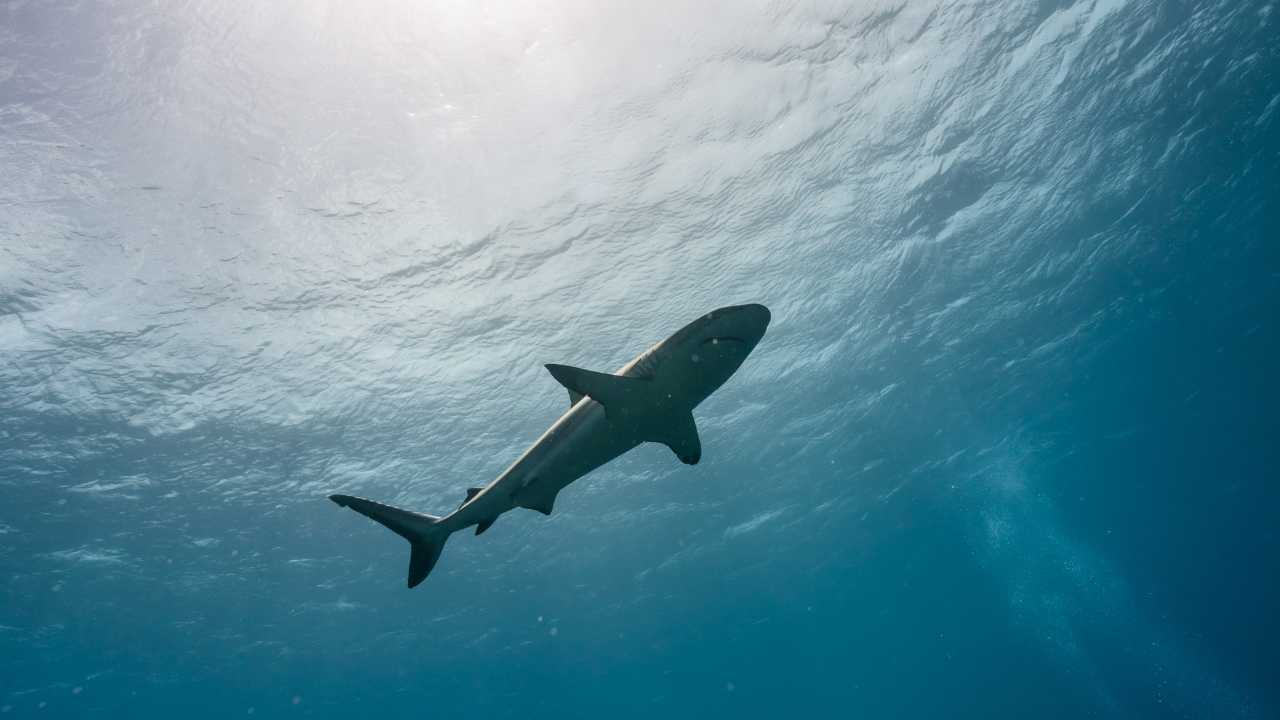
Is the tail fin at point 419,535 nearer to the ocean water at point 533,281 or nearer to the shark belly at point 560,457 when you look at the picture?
the shark belly at point 560,457

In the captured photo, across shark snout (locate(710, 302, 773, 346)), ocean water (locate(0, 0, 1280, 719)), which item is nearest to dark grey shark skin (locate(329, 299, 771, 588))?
shark snout (locate(710, 302, 773, 346))

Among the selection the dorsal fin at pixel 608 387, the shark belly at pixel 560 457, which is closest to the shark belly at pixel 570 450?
the shark belly at pixel 560 457

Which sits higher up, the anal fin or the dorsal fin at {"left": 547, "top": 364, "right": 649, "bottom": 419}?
the dorsal fin at {"left": 547, "top": 364, "right": 649, "bottom": 419}

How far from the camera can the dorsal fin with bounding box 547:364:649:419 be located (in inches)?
197

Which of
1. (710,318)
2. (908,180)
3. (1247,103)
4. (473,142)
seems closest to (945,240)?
(908,180)

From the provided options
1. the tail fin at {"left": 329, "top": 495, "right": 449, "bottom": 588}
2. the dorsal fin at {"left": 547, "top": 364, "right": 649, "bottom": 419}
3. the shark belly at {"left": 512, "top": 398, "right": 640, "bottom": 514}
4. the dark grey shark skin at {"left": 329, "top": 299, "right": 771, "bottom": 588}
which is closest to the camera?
the dark grey shark skin at {"left": 329, "top": 299, "right": 771, "bottom": 588}

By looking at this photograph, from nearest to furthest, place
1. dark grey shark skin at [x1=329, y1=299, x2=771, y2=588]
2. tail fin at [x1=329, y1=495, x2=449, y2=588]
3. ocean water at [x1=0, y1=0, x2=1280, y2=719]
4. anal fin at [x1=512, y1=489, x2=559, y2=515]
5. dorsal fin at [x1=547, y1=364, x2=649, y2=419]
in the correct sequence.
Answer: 1. dark grey shark skin at [x1=329, y1=299, x2=771, y2=588]
2. dorsal fin at [x1=547, y1=364, x2=649, y2=419]
3. anal fin at [x1=512, y1=489, x2=559, y2=515]
4. tail fin at [x1=329, y1=495, x2=449, y2=588]
5. ocean water at [x1=0, y1=0, x2=1280, y2=719]

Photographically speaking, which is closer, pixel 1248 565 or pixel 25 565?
pixel 25 565

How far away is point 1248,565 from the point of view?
3278 inches

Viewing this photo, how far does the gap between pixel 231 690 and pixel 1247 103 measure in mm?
55197

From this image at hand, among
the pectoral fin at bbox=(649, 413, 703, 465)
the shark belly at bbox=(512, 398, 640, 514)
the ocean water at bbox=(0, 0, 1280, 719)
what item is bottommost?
the pectoral fin at bbox=(649, 413, 703, 465)

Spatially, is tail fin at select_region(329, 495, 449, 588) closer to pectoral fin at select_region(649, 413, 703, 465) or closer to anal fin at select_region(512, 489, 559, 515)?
anal fin at select_region(512, 489, 559, 515)

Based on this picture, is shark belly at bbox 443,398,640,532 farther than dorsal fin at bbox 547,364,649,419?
Yes

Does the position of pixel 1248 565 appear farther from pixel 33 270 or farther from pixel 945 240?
pixel 33 270
